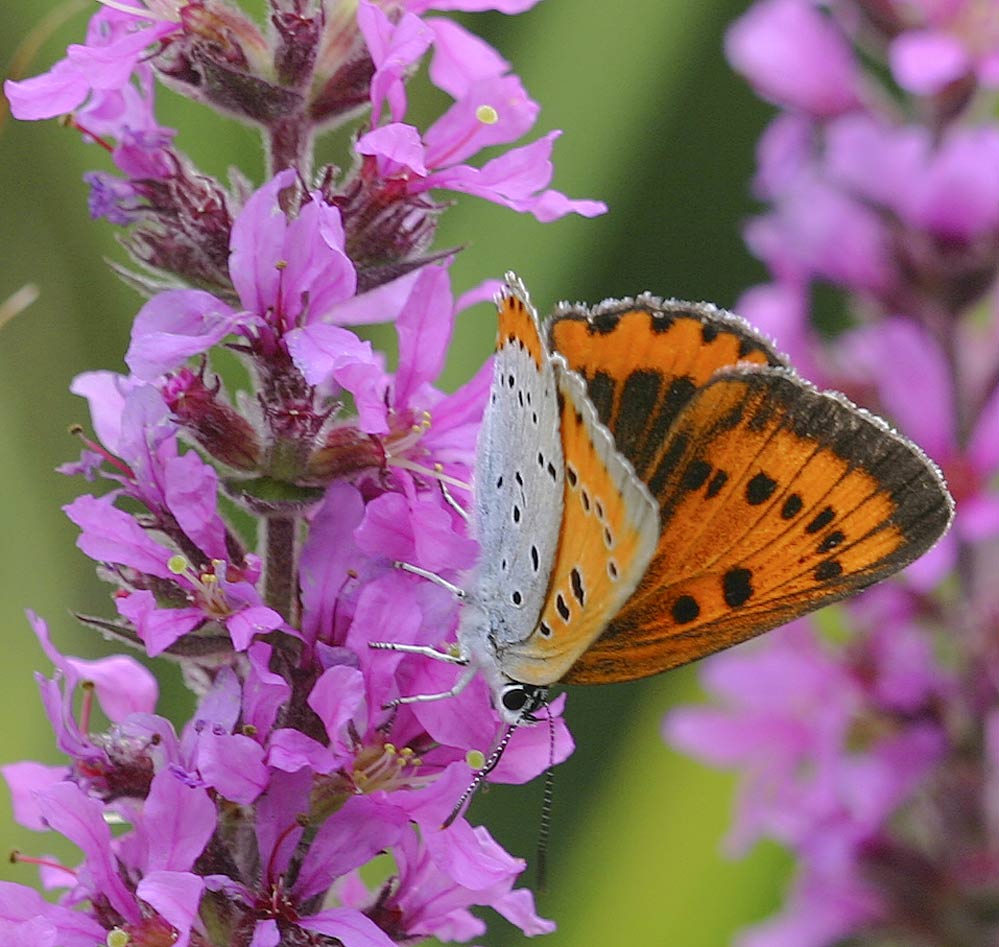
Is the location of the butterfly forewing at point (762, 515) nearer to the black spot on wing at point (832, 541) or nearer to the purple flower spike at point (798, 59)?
the black spot on wing at point (832, 541)

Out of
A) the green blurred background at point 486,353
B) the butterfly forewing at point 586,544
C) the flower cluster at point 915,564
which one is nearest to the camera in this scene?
the butterfly forewing at point 586,544

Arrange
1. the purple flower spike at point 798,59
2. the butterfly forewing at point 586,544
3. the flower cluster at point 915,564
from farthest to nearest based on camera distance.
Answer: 1. the purple flower spike at point 798,59
2. the flower cluster at point 915,564
3. the butterfly forewing at point 586,544

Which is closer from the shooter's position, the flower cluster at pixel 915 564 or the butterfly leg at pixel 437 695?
the butterfly leg at pixel 437 695

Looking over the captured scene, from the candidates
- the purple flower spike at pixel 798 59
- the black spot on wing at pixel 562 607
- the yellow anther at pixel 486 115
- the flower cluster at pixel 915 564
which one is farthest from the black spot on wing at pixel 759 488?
the purple flower spike at pixel 798 59

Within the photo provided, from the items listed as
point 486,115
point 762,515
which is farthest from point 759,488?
point 486,115

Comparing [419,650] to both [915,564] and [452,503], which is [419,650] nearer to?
[452,503]

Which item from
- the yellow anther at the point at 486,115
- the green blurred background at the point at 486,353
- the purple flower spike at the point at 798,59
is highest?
the purple flower spike at the point at 798,59

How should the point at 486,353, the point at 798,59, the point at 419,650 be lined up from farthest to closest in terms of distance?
the point at 486,353 → the point at 798,59 → the point at 419,650

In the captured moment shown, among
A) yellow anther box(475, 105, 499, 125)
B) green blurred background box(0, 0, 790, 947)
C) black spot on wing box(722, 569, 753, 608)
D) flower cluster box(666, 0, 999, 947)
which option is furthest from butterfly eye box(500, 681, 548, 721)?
green blurred background box(0, 0, 790, 947)
